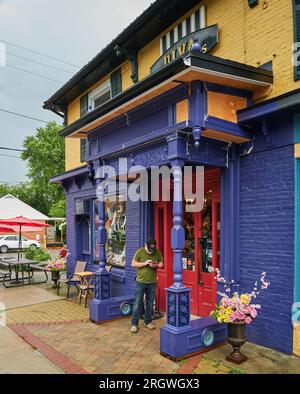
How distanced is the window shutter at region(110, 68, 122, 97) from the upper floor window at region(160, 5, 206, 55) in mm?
1814

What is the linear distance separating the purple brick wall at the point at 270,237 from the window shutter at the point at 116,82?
14.5 ft

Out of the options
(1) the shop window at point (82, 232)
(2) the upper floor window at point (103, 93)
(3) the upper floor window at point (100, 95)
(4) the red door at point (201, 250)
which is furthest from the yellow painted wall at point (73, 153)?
(4) the red door at point (201, 250)

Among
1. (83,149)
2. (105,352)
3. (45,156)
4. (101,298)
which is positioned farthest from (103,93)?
(45,156)

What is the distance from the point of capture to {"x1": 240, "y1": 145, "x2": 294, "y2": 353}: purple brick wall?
15.9 ft

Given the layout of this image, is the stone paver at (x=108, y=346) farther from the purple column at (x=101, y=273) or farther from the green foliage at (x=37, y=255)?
the green foliage at (x=37, y=255)

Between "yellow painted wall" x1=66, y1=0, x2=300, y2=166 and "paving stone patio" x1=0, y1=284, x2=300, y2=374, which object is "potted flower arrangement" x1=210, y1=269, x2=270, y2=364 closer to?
"paving stone patio" x1=0, y1=284, x2=300, y2=374

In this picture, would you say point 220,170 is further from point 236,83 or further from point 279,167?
point 236,83

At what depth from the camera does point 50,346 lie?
5.41m

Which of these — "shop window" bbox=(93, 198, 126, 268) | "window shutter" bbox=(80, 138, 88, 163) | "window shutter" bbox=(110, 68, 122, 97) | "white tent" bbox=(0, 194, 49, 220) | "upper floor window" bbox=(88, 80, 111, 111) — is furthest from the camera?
"white tent" bbox=(0, 194, 49, 220)

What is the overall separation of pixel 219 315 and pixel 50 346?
269 centimetres

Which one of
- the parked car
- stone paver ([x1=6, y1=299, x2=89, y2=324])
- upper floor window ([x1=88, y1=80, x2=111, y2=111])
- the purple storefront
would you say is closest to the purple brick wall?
the purple storefront

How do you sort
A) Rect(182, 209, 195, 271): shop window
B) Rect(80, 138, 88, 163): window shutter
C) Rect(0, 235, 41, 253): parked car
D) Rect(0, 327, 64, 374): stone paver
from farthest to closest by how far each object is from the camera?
Rect(0, 235, 41, 253): parked car → Rect(80, 138, 88, 163): window shutter → Rect(182, 209, 195, 271): shop window → Rect(0, 327, 64, 374): stone paver
